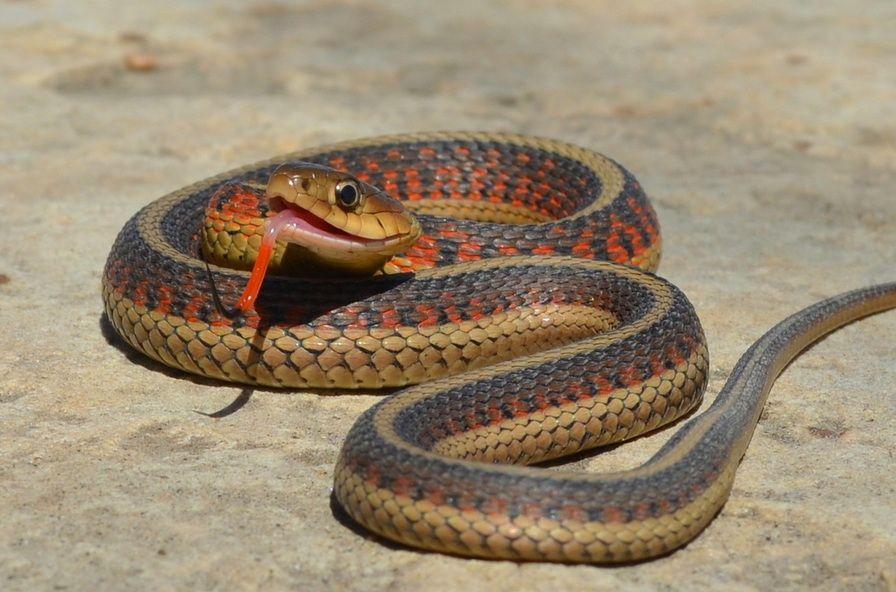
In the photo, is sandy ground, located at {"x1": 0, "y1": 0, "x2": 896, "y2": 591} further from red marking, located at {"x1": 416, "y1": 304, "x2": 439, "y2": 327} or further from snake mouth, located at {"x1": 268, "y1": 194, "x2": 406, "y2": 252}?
snake mouth, located at {"x1": 268, "y1": 194, "x2": 406, "y2": 252}

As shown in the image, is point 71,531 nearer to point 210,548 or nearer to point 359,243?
point 210,548

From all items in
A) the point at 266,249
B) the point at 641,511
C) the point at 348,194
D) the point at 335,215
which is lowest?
the point at 641,511

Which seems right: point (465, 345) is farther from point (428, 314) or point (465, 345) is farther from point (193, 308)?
point (193, 308)

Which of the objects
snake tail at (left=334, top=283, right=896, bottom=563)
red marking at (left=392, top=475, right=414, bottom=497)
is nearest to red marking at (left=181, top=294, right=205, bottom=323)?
snake tail at (left=334, top=283, right=896, bottom=563)

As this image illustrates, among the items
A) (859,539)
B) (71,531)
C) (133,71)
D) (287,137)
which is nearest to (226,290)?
(71,531)

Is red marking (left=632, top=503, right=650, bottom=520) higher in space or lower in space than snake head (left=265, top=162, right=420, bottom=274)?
lower

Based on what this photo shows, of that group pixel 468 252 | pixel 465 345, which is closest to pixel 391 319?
pixel 465 345

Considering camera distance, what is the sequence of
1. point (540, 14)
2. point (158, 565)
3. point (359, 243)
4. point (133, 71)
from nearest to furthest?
point (158, 565), point (359, 243), point (133, 71), point (540, 14)
